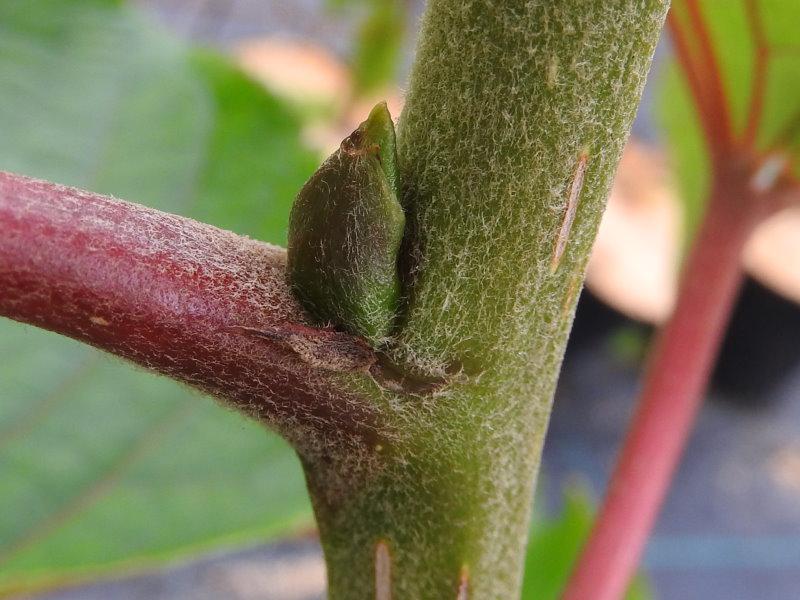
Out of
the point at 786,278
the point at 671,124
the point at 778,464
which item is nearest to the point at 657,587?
the point at 778,464

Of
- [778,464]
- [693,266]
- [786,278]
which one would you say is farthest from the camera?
[786,278]

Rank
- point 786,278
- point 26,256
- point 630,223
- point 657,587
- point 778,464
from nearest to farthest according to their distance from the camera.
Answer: point 26,256 < point 657,587 < point 778,464 < point 786,278 < point 630,223

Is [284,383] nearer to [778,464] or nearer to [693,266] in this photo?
[693,266]

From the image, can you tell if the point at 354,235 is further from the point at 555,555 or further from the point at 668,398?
the point at 555,555

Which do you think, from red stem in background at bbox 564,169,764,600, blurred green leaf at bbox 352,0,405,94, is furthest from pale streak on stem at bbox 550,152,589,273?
blurred green leaf at bbox 352,0,405,94

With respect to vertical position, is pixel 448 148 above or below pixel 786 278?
above

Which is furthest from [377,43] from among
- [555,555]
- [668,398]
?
[668,398]
